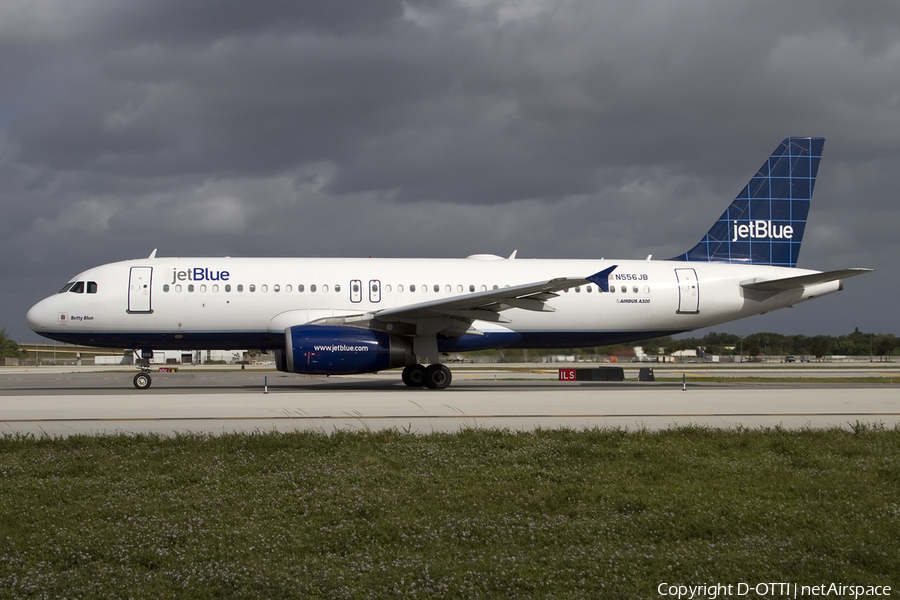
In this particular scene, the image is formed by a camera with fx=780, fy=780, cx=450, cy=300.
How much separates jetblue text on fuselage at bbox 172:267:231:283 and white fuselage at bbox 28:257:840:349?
3 cm

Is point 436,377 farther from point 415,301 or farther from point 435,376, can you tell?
point 415,301

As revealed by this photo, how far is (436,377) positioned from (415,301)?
258 centimetres

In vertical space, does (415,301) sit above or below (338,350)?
above

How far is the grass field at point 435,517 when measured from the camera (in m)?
4.92

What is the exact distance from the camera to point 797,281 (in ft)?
74.9

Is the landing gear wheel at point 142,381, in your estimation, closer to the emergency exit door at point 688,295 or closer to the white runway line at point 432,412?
the white runway line at point 432,412

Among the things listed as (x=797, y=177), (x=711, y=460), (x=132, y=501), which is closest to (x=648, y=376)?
(x=797, y=177)

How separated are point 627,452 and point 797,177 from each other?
1977 centimetres

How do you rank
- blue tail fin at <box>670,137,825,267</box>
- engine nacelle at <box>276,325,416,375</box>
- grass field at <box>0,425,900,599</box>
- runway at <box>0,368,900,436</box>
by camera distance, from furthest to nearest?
blue tail fin at <box>670,137,825,267</box>, engine nacelle at <box>276,325,416,375</box>, runway at <box>0,368,900,436</box>, grass field at <box>0,425,900,599</box>

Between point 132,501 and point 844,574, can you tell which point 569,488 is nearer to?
point 844,574

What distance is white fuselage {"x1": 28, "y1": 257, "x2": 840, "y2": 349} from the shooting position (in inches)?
811

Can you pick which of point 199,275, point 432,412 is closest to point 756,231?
point 432,412

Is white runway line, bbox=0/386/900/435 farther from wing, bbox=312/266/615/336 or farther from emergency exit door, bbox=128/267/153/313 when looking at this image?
emergency exit door, bbox=128/267/153/313

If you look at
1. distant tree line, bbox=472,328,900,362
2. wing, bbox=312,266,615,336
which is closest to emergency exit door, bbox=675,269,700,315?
wing, bbox=312,266,615,336
